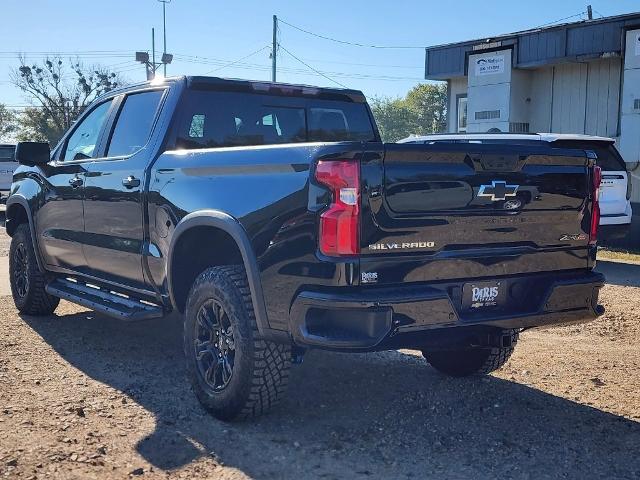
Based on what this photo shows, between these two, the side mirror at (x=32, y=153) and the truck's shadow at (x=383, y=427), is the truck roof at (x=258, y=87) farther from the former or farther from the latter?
the truck's shadow at (x=383, y=427)

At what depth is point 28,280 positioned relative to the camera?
6738 millimetres

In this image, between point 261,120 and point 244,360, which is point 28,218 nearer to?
point 261,120

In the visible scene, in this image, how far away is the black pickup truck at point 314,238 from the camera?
348 centimetres

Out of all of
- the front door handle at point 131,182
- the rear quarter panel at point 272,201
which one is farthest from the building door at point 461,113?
the rear quarter panel at point 272,201

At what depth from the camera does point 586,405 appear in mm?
4555

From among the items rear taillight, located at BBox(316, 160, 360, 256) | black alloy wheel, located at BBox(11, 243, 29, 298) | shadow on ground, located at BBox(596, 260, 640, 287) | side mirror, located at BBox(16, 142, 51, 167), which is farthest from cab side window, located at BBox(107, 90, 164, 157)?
shadow on ground, located at BBox(596, 260, 640, 287)

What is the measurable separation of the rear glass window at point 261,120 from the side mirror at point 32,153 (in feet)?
6.24

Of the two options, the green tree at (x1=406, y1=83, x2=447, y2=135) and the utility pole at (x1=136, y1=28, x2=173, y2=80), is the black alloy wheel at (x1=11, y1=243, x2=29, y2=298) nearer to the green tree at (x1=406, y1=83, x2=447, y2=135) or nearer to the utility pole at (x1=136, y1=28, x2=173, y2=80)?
the utility pole at (x1=136, y1=28, x2=173, y2=80)

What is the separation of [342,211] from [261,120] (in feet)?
6.91

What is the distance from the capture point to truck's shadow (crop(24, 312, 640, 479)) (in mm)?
3613

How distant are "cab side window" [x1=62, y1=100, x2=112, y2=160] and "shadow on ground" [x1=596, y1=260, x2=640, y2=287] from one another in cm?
660

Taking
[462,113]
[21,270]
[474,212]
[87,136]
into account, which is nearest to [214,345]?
[474,212]

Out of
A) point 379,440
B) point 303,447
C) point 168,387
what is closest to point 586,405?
point 379,440

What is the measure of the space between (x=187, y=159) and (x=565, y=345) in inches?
139
